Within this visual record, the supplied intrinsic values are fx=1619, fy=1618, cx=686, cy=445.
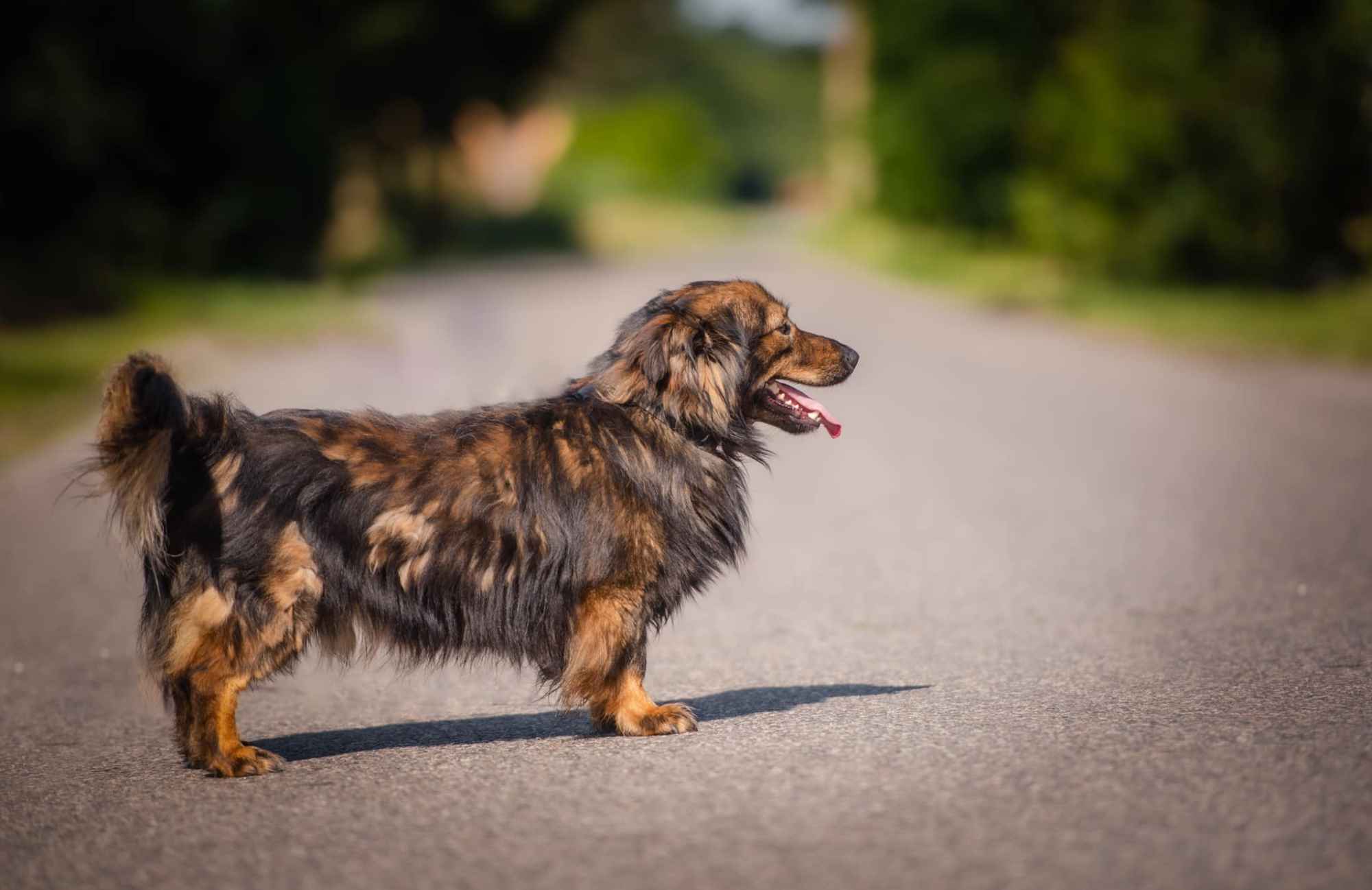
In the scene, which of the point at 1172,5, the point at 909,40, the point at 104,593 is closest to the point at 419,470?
the point at 104,593

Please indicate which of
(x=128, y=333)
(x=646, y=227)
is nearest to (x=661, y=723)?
(x=128, y=333)

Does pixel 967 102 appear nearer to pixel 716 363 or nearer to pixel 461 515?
pixel 716 363

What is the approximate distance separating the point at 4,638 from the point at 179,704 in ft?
10.1

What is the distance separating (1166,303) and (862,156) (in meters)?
26.3

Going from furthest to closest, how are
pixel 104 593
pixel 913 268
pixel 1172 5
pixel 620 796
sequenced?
pixel 913 268 < pixel 1172 5 < pixel 104 593 < pixel 620 796

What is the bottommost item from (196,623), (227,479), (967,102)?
(196,623)

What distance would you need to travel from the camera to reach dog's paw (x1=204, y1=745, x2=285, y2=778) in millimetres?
4977

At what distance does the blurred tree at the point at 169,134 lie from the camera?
22.3 m

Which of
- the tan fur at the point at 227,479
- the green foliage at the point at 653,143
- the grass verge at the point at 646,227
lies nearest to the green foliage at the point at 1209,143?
the tan fur at the point at 227,479

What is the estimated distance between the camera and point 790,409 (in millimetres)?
5812

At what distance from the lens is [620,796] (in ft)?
14.9

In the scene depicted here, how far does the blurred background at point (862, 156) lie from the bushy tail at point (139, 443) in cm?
959

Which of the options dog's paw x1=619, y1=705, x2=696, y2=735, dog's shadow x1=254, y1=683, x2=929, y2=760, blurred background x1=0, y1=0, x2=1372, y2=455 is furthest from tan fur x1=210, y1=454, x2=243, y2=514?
blurred background x1=0, y1=0, x2=1372, y2=455

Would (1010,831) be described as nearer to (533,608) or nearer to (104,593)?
(533,608)
